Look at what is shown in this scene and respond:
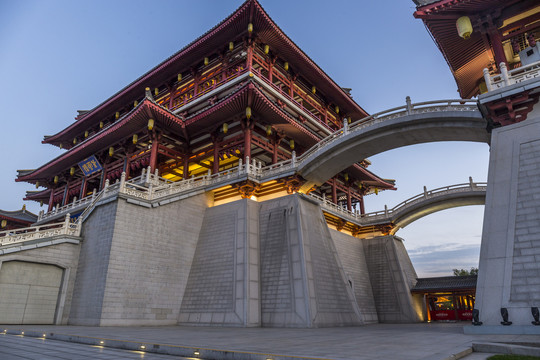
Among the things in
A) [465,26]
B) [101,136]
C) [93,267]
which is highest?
[101,136]

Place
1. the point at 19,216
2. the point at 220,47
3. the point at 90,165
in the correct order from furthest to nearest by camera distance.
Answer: the point at 19,216 → the point at 90,165 → the point at 220,47

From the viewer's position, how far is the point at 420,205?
22578 millimetres

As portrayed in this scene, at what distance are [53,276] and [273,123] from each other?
13.6 meters

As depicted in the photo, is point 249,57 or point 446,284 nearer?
point 249,57

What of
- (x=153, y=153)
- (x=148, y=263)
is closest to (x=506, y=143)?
(x=148, y=263)

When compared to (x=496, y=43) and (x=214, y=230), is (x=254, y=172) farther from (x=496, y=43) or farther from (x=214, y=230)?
(x=496, y=43)

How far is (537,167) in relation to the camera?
10172mm

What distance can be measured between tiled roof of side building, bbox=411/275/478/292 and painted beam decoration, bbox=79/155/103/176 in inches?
915

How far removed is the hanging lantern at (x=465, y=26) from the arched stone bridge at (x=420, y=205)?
1095 cm

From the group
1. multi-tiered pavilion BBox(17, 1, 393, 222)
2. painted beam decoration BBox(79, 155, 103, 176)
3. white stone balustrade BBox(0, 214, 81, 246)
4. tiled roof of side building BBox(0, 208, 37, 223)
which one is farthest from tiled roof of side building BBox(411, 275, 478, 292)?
tiled roof of side building BBox(0, 208, 37, 223)

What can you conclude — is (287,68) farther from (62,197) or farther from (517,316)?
(62,197)

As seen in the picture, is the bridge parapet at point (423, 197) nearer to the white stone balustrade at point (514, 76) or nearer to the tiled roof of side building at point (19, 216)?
the white stone balustrade at point (514, 76)

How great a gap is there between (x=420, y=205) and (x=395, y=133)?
381 inches

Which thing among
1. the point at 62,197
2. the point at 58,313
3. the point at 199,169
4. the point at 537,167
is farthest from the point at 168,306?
the point at 62,197
